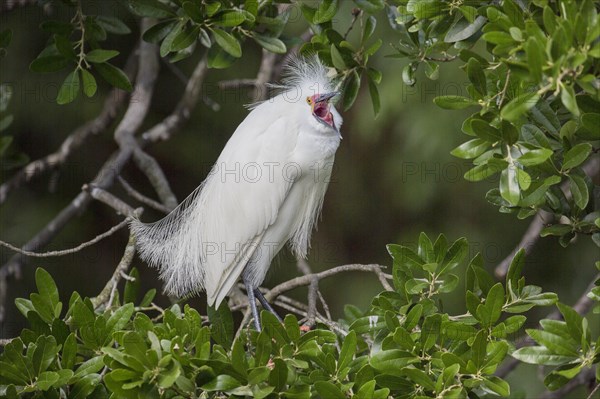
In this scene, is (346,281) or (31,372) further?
(346,281)

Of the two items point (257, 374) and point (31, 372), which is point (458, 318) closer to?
point (257, 374)

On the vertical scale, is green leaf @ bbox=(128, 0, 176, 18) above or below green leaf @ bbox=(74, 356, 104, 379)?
above

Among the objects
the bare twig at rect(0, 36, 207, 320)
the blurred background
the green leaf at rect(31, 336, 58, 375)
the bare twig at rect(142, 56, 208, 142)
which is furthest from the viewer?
the blurred background

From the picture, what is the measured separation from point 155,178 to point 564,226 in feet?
5.21

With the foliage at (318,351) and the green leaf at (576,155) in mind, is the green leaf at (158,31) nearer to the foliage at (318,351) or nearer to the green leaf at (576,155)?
the foliage at (318,351)

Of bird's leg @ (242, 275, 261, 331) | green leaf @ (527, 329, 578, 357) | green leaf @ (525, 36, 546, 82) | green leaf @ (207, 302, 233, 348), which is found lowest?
bird's leg @ (242, 275, 261, 331)

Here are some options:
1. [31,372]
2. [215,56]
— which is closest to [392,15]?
[215,56]

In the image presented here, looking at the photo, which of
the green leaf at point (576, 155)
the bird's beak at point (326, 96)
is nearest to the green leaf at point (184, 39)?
the bird's beak at point (326, 96)

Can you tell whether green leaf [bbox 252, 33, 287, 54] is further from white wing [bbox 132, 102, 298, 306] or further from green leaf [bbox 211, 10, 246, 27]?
white wing [bbox 132, 102, 298, 306]

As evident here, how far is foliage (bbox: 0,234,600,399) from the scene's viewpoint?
141 cm

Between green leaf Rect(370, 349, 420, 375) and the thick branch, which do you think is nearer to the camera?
green leaf Rect(370, 349, 420, 375)

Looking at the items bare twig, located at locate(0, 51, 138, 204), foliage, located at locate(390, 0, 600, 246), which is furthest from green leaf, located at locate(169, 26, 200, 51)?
bare twig, located at locate(0, 51, 138, 204)

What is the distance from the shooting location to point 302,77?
2.34 metres

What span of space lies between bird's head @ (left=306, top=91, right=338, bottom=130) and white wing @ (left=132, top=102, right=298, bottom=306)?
2.9 inches
